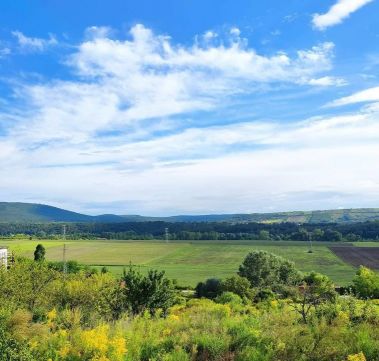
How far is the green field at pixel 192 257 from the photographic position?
89.6 m

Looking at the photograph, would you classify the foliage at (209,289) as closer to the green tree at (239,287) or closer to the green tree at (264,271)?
the green tree at (239,287)

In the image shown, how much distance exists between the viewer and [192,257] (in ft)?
391

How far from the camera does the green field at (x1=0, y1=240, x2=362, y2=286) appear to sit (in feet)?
294

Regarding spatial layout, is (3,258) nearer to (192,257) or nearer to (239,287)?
(239,287)

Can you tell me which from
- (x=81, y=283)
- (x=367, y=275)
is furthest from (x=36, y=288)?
(x=367, y=275)

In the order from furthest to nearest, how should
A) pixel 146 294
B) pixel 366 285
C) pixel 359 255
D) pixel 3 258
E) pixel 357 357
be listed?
pixel 359 255 < pixel 366 285 < pixel 3 258 < pixel 146 294 < pixel 357 357

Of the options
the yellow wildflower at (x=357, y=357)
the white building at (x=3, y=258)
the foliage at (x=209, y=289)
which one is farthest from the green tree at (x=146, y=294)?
the foliage at (x=209, y=289)

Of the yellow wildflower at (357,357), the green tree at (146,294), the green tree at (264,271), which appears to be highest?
the yellow wildflower at (357,357)

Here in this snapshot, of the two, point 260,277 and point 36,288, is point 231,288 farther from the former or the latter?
point 36,288

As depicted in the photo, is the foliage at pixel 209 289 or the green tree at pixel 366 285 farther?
the foliage at pixel 209 289

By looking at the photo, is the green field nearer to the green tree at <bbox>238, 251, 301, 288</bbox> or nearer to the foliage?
the green tree at <bbox>238, 251, 301, 288</bbox>

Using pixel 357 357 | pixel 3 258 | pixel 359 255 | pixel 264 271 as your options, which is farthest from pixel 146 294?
pixel 359 255

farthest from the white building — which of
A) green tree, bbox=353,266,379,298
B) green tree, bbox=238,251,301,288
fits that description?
green tree, bbox=353,266,379,298

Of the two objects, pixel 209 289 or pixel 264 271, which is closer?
pixel 209 289
